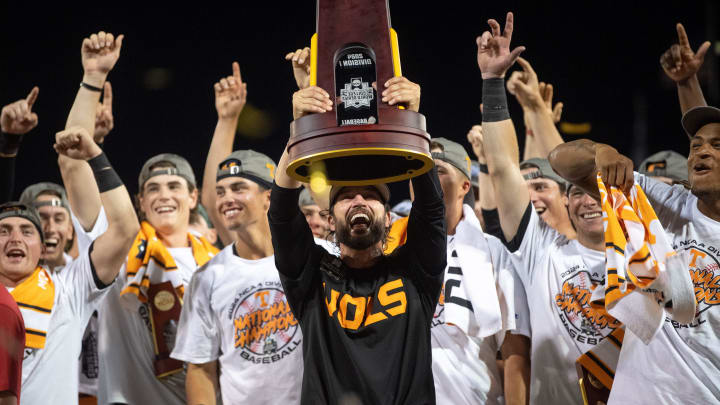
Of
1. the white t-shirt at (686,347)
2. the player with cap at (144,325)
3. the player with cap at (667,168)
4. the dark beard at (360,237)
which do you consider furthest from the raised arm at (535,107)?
the player with cap at (144,325)

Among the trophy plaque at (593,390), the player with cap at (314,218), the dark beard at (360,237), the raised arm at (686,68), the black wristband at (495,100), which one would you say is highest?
the raised arm at (686,68)

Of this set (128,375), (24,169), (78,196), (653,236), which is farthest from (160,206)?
(24,169)

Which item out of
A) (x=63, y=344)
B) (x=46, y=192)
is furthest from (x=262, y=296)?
(x=46, y=192)

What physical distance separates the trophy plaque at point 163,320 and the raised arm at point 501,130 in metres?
1.76

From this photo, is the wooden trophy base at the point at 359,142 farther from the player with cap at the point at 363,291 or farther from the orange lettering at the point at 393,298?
the orange lettering at the point at 393,298

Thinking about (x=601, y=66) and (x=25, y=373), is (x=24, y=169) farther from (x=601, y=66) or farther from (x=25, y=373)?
(x=601, y=66)

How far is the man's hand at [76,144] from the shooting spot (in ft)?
10.7

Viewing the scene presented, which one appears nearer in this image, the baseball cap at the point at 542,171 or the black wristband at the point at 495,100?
the black wristband at the point at 495,100

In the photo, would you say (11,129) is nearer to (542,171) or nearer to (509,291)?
(509,291)

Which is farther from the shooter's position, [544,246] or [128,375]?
[128,375]

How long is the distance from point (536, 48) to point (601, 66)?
77cm

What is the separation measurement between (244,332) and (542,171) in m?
1.88

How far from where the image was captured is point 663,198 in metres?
2.79

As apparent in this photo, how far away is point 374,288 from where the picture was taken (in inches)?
99.6
